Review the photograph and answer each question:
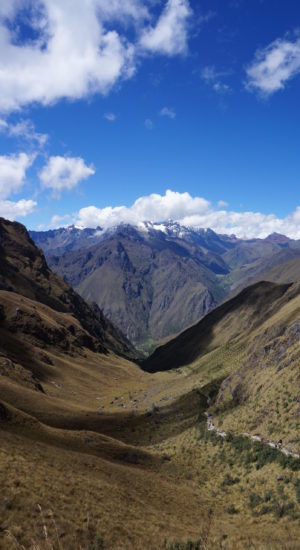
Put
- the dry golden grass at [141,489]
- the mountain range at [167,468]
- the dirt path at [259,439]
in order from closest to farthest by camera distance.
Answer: the dry golden grass at [141,489] < the mountain range at [167,468] < the dirt path at [259,439]

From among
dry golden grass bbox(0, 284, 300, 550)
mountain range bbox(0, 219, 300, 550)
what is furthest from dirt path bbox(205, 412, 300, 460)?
dry golden grass bbox(0, 284, 300, 550)

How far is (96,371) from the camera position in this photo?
14625cm

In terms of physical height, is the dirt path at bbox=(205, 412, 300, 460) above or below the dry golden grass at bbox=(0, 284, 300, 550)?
above

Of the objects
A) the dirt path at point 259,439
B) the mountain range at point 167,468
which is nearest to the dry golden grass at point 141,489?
the mountain range at point 167,468

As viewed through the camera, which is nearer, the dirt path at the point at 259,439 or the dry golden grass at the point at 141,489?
the dry golden grass at the point at 141,489

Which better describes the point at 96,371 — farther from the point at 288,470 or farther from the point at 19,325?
the point at 288,470

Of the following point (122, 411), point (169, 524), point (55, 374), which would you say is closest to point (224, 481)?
point (169, 524)

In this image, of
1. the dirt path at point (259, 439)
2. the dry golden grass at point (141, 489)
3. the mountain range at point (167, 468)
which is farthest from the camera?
the dirt path at point (259, 439)

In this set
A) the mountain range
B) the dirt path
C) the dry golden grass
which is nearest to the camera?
the dry golden grass

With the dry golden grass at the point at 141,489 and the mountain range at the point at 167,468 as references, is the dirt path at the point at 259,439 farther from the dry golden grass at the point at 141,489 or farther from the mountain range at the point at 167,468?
the dry golden grass at the point at 141,489

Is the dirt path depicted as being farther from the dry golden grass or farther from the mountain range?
the dry golden grass

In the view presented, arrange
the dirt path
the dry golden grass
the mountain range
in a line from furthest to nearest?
1. the dirt path
2. the mountain range
3. the dry golden grass

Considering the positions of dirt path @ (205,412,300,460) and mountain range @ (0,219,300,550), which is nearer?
mountain range @ (0,219,300,550)

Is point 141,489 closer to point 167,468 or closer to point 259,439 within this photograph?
point 167,468
